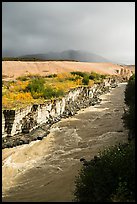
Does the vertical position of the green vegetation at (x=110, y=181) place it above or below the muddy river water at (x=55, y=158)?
above

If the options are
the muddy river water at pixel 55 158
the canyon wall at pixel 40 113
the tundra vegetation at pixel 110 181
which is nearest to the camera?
the tundra vegetation at pixel 110 181

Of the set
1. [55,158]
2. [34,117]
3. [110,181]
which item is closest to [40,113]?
[34,117]

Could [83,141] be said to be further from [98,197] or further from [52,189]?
[98,197]

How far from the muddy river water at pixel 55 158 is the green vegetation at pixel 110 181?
1718 millimetres

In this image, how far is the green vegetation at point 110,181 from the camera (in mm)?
8188

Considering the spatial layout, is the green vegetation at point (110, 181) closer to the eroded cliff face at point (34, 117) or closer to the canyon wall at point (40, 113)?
the eroded cliff face at point (34, 117)

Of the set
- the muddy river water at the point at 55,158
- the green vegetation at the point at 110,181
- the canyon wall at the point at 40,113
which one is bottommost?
the muddy river water at the point at 55,158

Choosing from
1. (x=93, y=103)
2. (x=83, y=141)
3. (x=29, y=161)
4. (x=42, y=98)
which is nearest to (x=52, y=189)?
(x=29, y=161)

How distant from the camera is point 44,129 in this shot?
19.7m

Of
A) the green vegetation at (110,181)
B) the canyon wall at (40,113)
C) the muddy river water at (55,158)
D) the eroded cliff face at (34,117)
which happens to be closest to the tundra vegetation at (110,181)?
the green vegetation at (110,181)

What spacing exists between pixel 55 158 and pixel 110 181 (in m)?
6.87

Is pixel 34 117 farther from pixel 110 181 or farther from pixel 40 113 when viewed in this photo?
pixel 110 181

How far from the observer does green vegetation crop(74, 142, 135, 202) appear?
819cm

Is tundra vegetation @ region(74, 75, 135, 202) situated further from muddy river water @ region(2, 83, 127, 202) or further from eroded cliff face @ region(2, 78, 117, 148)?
eroded cliff face @ region(2, 78, 117, 148)
